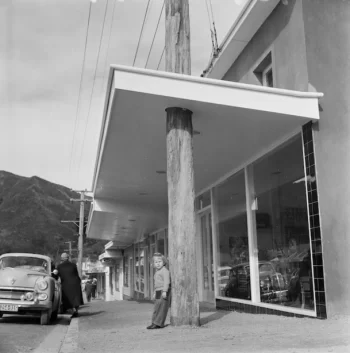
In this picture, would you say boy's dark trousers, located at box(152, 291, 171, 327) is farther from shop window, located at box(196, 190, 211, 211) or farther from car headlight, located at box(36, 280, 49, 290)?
shop window, located at box(196, 190, 211, 211)

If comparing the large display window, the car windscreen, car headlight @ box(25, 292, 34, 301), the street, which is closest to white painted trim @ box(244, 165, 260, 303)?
the large display window

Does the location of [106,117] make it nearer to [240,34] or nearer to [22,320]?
[240,34]

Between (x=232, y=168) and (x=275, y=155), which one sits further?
(x=232, y=168)

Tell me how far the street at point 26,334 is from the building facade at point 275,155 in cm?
365

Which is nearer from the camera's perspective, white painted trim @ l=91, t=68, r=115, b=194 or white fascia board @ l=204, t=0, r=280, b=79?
white painted trim @ l=91, t=68, r=115, b=194

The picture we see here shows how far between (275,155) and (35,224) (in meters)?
171

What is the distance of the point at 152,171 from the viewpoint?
12297mm

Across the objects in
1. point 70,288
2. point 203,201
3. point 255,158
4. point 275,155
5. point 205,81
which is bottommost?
point 70,288

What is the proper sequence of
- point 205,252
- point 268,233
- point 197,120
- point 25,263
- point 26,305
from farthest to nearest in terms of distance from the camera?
1. point 205,252
2. point 25,263
3. point 26,305
4. point 268,233
5. point 197,120

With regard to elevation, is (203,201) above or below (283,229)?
above

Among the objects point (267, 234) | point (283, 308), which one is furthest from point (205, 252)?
point (283, 308)

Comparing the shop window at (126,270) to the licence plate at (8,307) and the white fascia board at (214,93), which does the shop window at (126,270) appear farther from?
the white fascia board at (214,93)

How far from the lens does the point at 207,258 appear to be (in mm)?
13820

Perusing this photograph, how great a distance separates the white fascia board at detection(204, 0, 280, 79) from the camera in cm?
987
